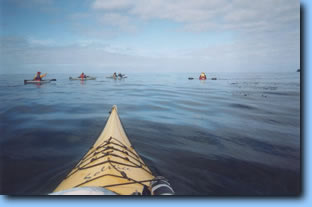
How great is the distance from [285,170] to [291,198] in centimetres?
87

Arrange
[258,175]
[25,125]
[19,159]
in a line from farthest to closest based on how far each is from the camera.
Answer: [25,125] → [19,159] → [258,175]

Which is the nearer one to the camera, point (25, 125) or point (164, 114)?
point (25, 125)

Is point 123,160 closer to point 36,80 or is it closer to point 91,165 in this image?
point 91,165

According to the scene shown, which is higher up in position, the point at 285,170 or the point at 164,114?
the point at 164,114

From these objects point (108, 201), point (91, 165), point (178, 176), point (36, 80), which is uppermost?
point (36, 80)

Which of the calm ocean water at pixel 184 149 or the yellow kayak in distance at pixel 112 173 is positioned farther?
the calm ocean water at pixel 184 149


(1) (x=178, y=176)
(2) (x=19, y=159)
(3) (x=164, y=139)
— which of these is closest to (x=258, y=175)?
(1) (x=178, y=176)

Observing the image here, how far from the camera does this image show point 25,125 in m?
5.37

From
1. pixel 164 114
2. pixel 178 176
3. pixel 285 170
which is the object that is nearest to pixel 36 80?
pixel 164 114

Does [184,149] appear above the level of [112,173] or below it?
below

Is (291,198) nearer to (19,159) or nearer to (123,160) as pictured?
(123,160)

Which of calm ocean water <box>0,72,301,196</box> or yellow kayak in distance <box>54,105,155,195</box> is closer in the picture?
yellow kayak in distance <box>54,105,155,195</box>

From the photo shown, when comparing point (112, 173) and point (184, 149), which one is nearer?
point (112, 173)

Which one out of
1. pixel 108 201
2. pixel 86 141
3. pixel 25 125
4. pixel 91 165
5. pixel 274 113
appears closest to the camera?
pixel 108 201
